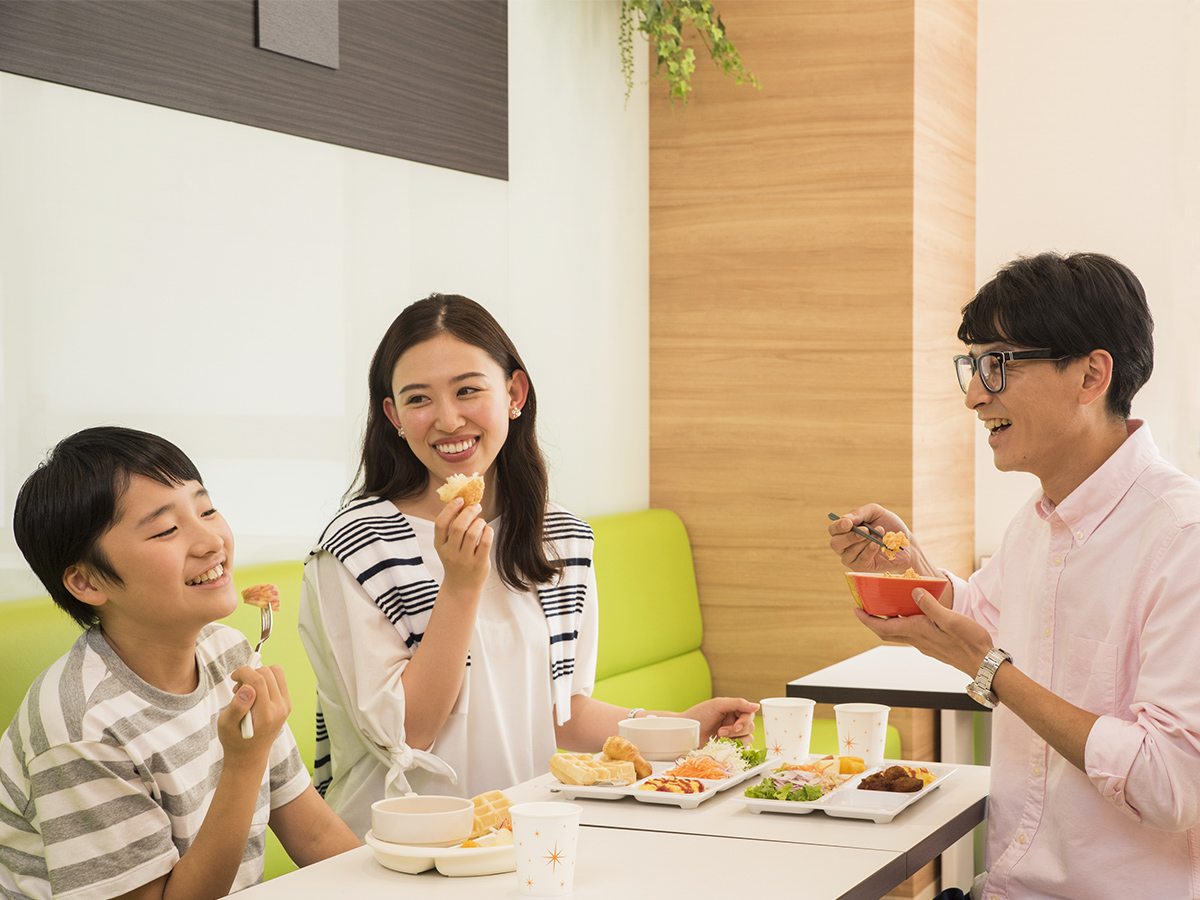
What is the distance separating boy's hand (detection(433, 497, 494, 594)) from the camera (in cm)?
178

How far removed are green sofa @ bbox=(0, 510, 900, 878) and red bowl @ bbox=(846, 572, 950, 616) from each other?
45.9 inches

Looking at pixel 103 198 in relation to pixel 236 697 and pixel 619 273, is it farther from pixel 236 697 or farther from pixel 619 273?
pixel 619 273

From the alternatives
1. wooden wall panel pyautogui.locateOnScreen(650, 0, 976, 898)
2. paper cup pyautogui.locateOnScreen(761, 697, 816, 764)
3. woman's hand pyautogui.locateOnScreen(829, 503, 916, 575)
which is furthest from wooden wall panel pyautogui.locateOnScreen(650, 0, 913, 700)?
paper cup pyautogui.locateOnScreen(761, 697, 816, 764)

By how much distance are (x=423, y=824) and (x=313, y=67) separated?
6.22 ft

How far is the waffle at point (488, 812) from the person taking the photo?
147 cm

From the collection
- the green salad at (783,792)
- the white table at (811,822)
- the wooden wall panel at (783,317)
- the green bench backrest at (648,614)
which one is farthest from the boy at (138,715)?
the wooden wall panel at (783,317)

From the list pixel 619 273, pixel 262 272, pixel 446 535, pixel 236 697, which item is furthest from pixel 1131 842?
pixel 619 273

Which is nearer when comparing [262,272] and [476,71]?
[262,272]

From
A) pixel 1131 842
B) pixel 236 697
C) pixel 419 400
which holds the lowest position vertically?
pixel 1131 842

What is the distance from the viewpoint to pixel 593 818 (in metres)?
1.62

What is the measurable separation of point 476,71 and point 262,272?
96 cm

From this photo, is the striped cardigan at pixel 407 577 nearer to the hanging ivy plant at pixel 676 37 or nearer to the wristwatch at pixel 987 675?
the wristwatch at pixel 987 675

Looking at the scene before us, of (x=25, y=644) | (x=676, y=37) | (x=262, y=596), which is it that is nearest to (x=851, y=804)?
(x=262, y=596)

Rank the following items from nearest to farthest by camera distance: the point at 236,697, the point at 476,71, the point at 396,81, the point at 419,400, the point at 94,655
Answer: the point at 236,697 → the point at 94,655 → the point at 419,400 → the point at 396,81 → the point at 476,71
